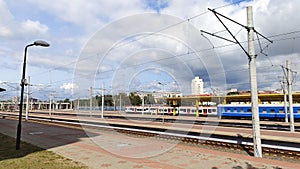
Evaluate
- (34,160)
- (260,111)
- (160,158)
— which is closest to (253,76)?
(160,158)

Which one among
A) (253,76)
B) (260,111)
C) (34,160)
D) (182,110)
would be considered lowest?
(34,160)

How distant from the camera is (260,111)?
29.9m

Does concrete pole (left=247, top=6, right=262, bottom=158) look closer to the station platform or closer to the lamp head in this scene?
the station platform

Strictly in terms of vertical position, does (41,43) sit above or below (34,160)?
above

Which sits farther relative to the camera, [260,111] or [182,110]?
[182,110]

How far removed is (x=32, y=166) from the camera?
24.3 feet

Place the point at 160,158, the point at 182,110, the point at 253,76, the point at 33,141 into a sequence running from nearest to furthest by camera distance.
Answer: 1. the point at 160,158
2. the point at 253,76
3. the point at 33,141
4. the point at 182,110

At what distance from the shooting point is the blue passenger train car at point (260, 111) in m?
27.4

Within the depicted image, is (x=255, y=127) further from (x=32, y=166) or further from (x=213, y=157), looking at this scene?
(x=32, y=166)

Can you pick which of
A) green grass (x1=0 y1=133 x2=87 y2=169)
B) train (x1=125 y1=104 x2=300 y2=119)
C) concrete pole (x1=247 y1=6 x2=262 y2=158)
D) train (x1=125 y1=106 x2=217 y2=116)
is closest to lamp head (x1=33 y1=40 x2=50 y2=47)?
green grass (x1=0 y1=133 x2=87 y2=169)

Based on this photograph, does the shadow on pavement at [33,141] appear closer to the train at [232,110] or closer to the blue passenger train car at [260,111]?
the train at [232,110]

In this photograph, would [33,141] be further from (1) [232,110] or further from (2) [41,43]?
(1) [232,110]

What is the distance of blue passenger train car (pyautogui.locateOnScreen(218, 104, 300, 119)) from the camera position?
1078 inches

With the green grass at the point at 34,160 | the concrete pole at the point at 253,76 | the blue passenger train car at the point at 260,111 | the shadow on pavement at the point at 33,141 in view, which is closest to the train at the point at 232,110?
the blue passenger train car at the point at 260,111
